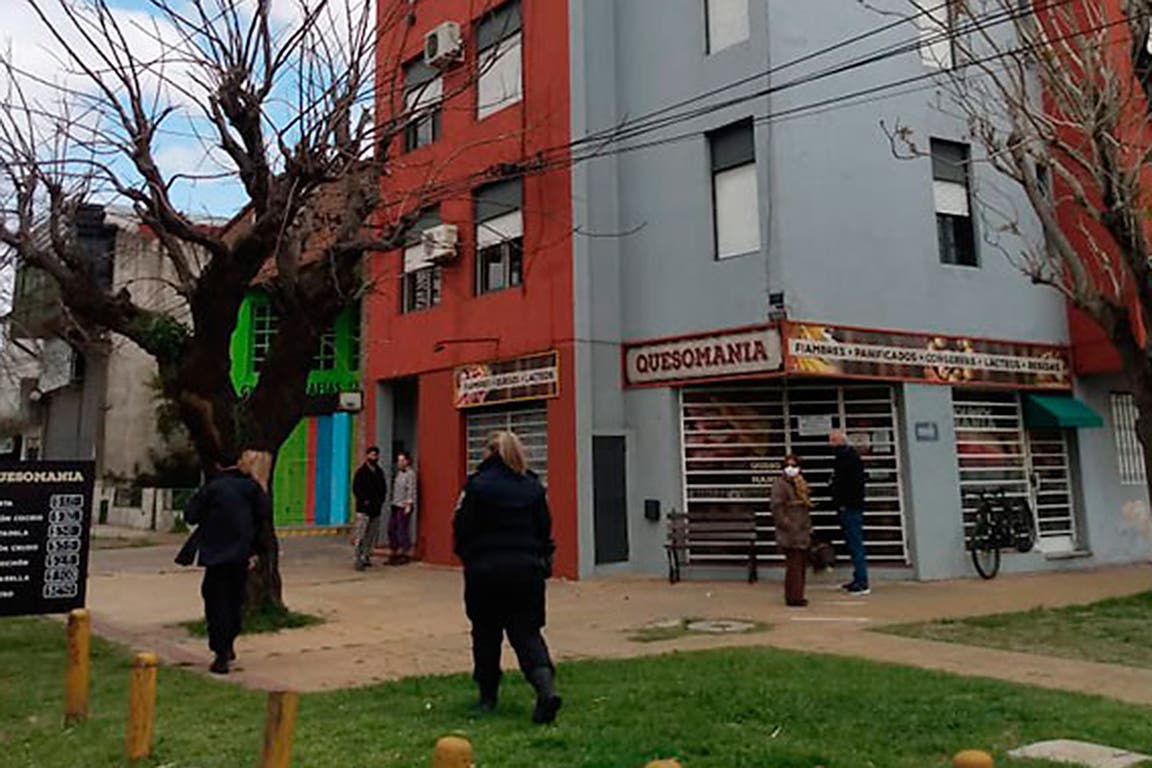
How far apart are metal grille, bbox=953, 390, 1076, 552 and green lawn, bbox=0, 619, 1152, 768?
764 cm

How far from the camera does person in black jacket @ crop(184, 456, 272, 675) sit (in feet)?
26.3

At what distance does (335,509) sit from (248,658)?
52.1 ft

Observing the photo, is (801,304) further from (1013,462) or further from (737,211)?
(1013,462)

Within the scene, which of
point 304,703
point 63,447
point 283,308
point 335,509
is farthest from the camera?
point 63,447

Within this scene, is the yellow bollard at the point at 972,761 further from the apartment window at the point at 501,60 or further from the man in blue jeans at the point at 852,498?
the apartment window at the point at 501,60

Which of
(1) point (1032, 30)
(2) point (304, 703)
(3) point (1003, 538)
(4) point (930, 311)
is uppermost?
(1) point (1032, 30)

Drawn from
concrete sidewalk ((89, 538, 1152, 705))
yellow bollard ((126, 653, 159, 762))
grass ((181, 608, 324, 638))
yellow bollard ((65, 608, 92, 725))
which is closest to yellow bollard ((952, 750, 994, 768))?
yellow bollard ((126, 653, 159, 762))

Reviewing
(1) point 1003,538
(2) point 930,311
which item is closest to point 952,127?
(2) point 930,311

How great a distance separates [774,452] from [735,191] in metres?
3.82

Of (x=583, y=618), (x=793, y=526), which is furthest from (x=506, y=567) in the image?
(x=793, y=526)

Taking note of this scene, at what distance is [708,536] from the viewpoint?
13609 millimetres

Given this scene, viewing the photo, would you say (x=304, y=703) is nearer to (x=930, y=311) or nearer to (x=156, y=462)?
(x=930, y=311)

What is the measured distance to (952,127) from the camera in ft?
48.3

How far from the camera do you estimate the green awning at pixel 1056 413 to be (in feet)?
47.8
